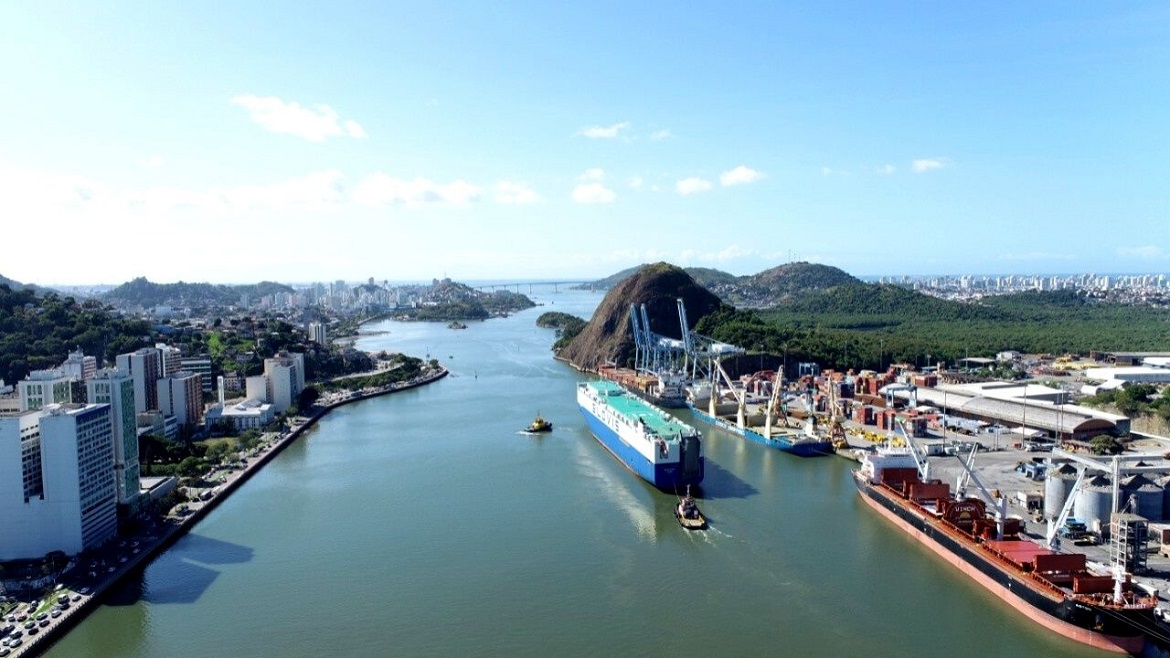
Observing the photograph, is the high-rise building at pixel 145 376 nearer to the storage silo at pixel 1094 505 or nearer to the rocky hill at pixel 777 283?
the storage silo at pixel 1094 505

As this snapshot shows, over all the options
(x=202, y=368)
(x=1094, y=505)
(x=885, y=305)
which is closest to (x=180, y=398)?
(x=202, y=368)

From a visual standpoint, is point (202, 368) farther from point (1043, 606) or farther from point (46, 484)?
point (1043, 606)

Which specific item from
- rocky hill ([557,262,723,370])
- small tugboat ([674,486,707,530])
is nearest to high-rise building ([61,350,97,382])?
small tugboat ([674,486,707,530])

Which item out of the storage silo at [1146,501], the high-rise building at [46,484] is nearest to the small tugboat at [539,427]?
the high-rise building at [46,484]

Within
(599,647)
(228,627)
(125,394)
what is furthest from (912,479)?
(125,394)

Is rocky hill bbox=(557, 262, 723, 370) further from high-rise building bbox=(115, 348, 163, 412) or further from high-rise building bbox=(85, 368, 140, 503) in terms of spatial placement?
high-rise building bbox=(85, 368, 140, 503)

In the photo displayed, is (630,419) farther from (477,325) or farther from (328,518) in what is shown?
(477,325)
